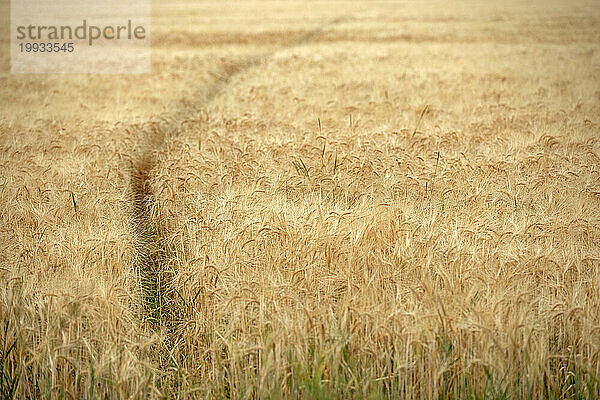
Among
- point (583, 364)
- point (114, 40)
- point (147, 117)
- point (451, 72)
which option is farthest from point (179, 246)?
point (114, 40)

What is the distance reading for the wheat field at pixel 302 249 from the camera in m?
2.91

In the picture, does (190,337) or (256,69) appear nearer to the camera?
(190,337)

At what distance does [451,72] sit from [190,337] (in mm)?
12091

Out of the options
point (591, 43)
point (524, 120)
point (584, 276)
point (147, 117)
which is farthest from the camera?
point (591, 43)

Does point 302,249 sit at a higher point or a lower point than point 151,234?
higher

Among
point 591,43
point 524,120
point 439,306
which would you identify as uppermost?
point 591,43

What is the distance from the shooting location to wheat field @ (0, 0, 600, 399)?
2.91 metres

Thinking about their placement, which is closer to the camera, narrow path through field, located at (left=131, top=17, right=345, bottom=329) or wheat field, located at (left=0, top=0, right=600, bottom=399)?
wheat field, located at (left=0, top=0, right=600, bottom=399)

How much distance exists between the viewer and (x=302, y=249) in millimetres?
3994

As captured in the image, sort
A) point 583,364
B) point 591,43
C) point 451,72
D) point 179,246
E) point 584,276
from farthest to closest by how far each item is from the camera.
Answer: point 591,43 → point 451,72 → point 179,246 → point 584,276 → point 583,364

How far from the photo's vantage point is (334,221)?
14.7ft

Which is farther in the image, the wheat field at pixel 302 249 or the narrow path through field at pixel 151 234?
the narrow path through field at pixel 151 234

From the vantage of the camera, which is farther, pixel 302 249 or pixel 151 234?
pixel 151 234

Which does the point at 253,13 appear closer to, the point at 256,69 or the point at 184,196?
the point at 256,69
